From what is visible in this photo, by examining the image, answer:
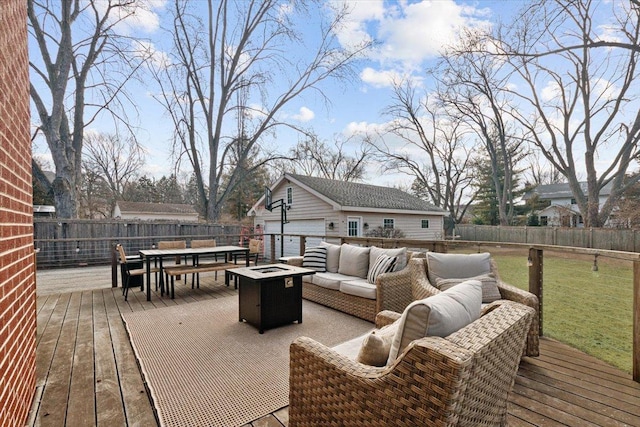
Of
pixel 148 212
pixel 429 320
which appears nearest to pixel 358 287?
pixel 429 320

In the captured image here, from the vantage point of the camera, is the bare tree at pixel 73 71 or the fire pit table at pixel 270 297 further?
Answer: the bare tree at pixel 73 71

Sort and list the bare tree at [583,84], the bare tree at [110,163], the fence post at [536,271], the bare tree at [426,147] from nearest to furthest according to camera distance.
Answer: the fence post at [536,271], the bare tree at [583,84], the bare tree at [426,147], the bare tree at [110,163]

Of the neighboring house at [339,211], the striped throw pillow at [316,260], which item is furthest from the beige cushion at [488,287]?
the neighboring house at [339,211]

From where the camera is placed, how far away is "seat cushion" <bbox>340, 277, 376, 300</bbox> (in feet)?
12.8

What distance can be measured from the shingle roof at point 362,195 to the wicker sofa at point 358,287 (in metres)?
6.65

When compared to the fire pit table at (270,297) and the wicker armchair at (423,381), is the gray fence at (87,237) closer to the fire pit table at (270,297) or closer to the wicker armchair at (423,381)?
the fire pit table at (270,297)

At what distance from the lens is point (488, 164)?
23797 mm

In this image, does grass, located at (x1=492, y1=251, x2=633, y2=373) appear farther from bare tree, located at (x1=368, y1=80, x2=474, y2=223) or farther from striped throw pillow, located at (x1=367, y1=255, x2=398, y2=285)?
bare tree, located at (x1=368, y1=80, x2=474, y2=223)

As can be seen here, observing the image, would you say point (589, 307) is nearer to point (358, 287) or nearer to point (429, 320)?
point (358, 287)

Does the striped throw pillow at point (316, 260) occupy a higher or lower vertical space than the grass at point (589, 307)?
higher

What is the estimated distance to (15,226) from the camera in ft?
6.16

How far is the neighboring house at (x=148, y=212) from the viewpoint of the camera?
2278 cm

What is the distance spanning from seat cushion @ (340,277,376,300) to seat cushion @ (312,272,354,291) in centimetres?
12

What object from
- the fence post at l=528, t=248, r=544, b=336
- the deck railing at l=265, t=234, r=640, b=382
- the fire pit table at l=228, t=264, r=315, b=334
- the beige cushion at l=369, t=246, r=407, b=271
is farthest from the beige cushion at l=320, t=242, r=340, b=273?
the fence post at l=528, t=248, r=544, b=336
